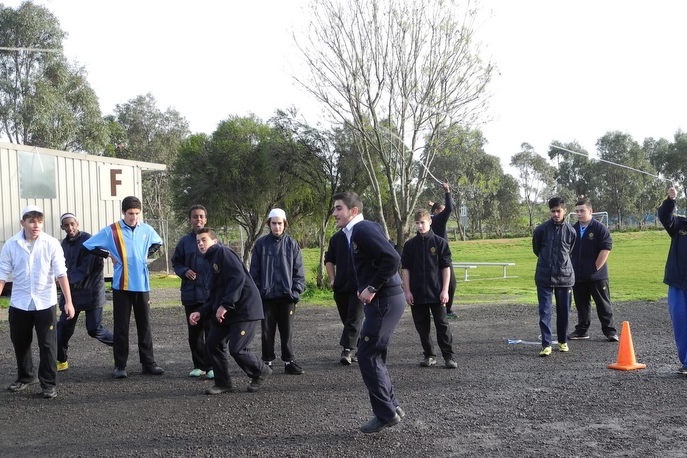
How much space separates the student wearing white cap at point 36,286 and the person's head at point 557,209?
603 centimetres

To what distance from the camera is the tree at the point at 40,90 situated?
123ft

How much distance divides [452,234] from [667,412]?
184 ft

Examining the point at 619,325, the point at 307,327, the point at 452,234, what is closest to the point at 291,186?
the point at 307,327

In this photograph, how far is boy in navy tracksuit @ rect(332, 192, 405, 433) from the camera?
5621 mm

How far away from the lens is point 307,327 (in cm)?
1186

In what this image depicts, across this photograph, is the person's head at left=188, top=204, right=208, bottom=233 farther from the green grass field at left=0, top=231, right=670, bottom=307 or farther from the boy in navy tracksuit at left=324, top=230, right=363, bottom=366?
the green grass field at left=0, top=231, right=670, bottom=307

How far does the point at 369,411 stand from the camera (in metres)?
6.32

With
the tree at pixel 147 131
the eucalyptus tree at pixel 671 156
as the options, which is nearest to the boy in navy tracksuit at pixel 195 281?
the tree at pixel 147 131

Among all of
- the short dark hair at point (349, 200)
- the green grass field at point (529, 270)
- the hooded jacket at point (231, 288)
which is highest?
the short dark hair at point (349, 200)

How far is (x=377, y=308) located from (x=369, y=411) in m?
1.13

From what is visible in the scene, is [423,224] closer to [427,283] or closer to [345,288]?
[427,283]

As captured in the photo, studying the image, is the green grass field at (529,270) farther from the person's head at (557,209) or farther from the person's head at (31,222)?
the person's head at (31,222)

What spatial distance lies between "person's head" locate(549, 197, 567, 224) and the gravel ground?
1.79 m

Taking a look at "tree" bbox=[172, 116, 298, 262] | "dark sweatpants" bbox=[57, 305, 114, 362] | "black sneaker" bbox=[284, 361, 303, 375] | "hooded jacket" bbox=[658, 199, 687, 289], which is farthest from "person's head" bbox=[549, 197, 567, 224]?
"tree" bbox=[172, 116, 298, 262]
